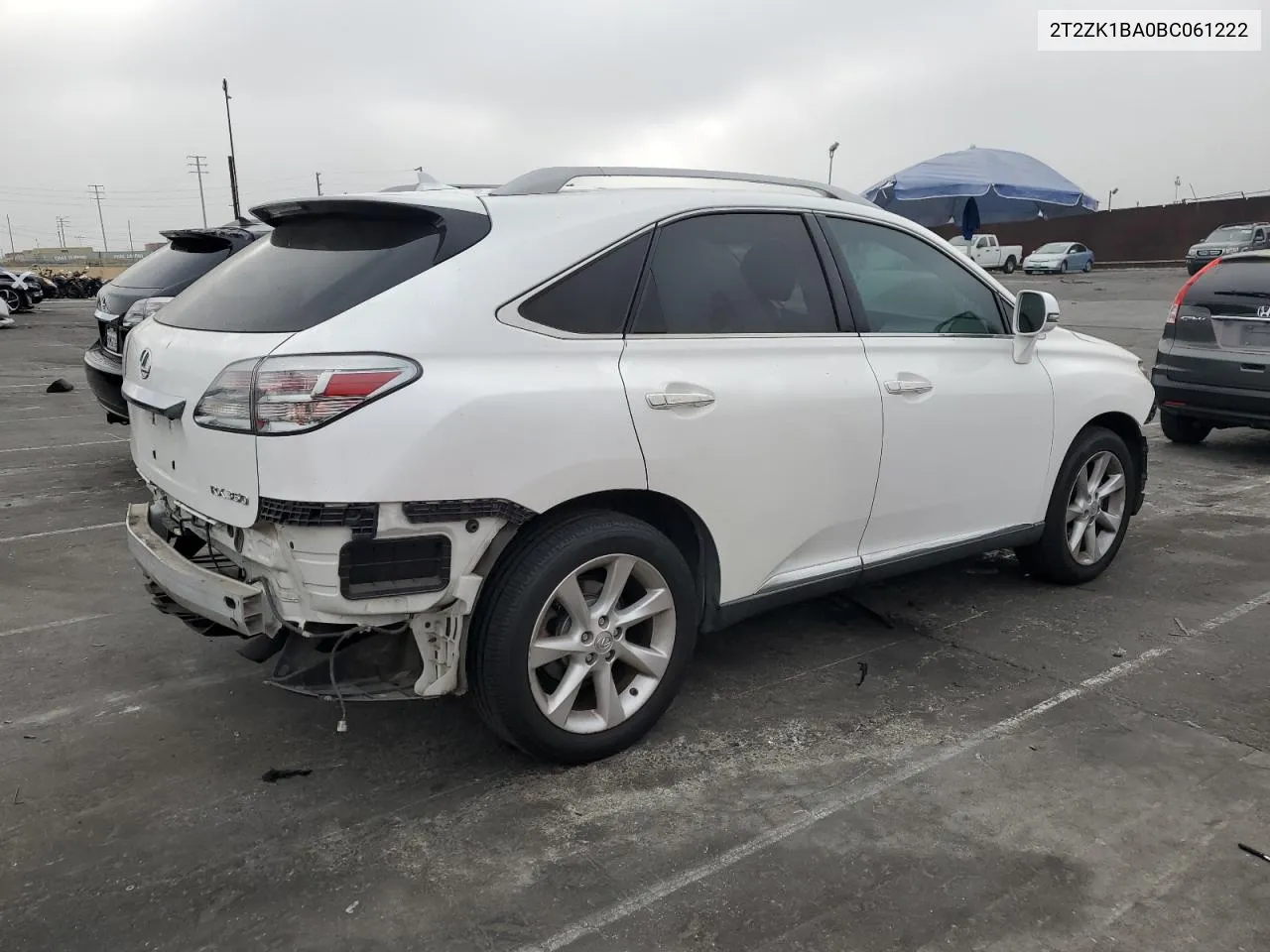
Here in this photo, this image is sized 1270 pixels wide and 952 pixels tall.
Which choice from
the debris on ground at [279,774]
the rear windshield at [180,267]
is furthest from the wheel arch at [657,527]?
the rear windshield at [180,267]

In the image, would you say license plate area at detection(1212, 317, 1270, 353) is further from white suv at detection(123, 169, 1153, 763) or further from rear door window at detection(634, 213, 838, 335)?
rear door window at detection(634, 213, 838, 335)

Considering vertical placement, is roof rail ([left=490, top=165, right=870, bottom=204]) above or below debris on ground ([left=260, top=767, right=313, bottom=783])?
above

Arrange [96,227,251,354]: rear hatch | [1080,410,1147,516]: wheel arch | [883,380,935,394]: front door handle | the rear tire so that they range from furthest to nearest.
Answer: the rear tire
[96,227,251,354]: rear hatch
[1080,410,1147,516]: wheel arch
[883,380,935,394]: front door handle

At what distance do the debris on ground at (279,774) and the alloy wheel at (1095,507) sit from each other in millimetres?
3555

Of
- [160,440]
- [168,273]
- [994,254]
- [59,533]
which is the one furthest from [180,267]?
[994,254]

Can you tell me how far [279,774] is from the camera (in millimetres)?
3186

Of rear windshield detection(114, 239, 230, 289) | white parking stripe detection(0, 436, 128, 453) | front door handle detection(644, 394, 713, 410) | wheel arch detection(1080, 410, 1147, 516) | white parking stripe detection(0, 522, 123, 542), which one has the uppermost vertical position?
rear windshield detection(114, 239, 230, 289)

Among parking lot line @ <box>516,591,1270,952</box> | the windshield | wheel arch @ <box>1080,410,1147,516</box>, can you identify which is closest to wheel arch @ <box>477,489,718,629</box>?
parking lot line @ <box>516,591,1270,952</box>

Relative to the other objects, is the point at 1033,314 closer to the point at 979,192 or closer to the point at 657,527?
the point at 657,527

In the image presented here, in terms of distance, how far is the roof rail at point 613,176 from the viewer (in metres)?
3.36

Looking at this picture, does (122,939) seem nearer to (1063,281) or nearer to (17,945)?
(17,945)

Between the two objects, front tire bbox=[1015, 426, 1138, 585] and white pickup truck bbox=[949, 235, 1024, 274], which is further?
white pickup truck bbox=[949, 235, 1024, 274]

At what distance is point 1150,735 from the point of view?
3400mm

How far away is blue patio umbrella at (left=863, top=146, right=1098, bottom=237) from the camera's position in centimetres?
1258
